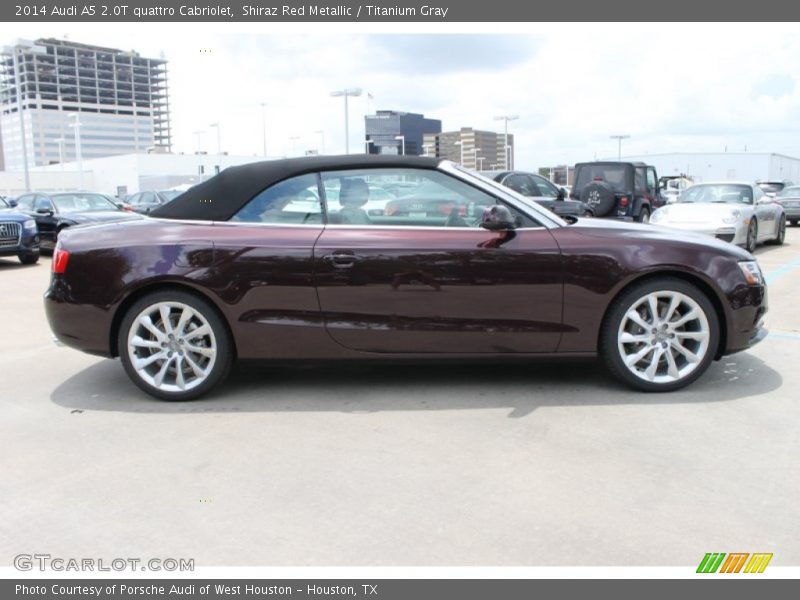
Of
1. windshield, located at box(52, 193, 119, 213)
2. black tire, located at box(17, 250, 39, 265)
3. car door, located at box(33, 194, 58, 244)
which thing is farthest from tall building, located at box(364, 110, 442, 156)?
black tire, located at box(17, 250, 39, 265)

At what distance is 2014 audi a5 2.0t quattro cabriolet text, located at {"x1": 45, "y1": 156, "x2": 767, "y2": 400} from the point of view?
4289 mm

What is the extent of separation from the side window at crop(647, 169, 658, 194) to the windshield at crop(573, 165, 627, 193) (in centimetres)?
104

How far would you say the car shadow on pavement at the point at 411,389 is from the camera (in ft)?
14.3

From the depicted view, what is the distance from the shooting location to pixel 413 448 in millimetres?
3646

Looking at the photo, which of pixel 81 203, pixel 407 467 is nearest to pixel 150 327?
pixel 407 467

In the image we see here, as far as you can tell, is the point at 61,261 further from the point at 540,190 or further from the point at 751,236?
the point at 751,236

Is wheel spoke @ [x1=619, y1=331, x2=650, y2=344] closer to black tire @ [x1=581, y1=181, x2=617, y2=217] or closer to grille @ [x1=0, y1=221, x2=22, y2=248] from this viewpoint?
grille @ [x1=0, y1=221, x2=22, y2=248]

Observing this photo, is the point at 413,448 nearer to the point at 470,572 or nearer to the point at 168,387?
the point at 470,572

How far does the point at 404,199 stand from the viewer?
4.41m

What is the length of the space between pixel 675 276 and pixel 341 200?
217cm

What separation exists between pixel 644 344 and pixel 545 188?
1064 cm

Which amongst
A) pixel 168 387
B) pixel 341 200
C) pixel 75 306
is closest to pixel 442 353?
pixel 341 200

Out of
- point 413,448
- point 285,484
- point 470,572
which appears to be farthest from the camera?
point 413,448

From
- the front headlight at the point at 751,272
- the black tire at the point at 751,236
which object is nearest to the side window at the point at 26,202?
the black tire at the point at 751,236
